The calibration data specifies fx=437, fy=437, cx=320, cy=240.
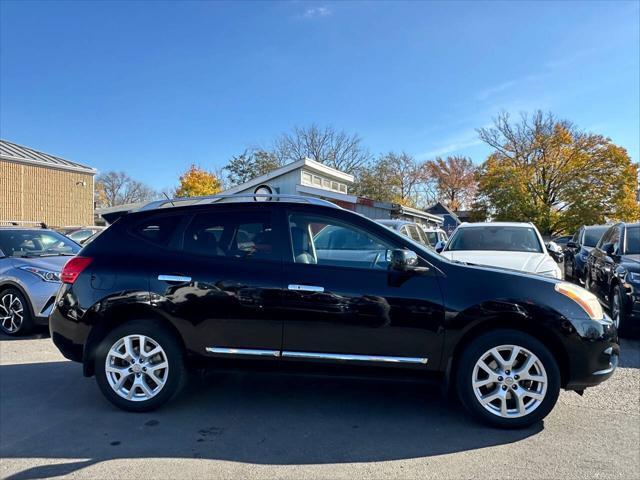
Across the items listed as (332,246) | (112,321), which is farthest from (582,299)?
(112,321)

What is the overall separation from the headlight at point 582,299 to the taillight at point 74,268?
407 cm

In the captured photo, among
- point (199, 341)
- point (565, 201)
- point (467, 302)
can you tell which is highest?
point (565, 201)

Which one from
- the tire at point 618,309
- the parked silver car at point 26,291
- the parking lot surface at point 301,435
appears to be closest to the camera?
the parking lot surface at point 301,435

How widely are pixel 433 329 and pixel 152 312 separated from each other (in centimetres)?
240

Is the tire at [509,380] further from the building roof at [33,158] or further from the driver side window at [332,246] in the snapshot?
the building roof at [33,158]

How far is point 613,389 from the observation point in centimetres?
447

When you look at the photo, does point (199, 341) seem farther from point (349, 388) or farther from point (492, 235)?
point (492, 235)

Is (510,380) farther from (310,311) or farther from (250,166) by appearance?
(250,166)

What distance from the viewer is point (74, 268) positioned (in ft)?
12.9

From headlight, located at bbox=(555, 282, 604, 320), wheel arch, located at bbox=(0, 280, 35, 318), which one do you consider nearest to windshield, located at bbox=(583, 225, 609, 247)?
headlight, located at bbox=(555, 282, 604, 320)

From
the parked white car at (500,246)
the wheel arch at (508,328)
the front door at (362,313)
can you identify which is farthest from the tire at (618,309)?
the front door at (362,313)

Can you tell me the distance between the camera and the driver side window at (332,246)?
3.76m

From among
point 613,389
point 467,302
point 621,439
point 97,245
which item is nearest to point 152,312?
point 97,245

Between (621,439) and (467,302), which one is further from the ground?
(467,302)
